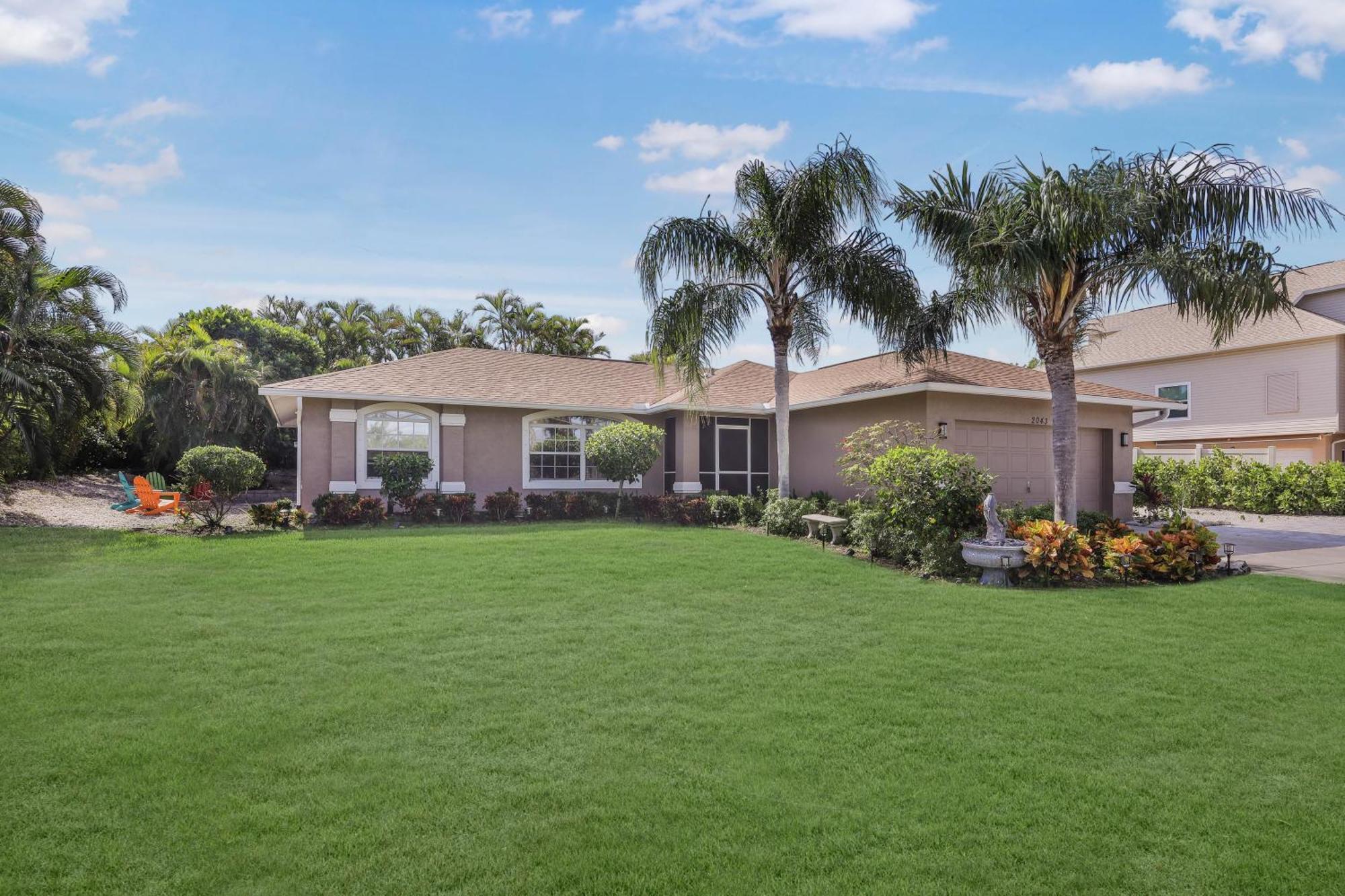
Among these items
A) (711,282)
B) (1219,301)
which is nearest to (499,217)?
(711,282)

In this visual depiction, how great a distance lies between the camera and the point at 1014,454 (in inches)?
628

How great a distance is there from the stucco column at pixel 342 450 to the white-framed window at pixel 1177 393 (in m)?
26.8

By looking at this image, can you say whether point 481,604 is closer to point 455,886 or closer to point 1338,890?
point 455,886

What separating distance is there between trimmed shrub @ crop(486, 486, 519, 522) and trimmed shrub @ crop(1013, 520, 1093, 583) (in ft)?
34.6

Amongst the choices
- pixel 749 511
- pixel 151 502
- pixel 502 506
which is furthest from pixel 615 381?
pixel 151 502

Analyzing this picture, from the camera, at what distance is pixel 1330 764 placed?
14.3 ft

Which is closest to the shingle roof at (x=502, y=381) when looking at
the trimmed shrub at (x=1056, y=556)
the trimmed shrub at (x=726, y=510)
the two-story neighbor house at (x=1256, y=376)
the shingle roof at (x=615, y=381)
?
the shingle roof at (x=615, y=381)

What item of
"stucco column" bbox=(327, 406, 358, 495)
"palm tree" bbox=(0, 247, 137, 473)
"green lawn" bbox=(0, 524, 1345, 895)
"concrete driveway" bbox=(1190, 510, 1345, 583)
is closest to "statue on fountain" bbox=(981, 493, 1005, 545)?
"green lawn" bbox=(0, 524, 1345, 895)

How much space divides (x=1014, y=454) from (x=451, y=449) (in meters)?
12.6

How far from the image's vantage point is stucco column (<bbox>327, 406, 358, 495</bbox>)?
51.9 feet

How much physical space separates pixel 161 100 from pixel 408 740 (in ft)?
→ 46.3

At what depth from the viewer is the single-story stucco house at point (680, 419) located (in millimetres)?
15500

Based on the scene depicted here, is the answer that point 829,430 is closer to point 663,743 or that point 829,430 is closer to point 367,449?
point 367,449

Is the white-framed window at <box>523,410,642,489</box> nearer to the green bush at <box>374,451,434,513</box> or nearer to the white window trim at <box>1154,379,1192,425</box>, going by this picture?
the green bush at <box>374,451,434,513</box>
